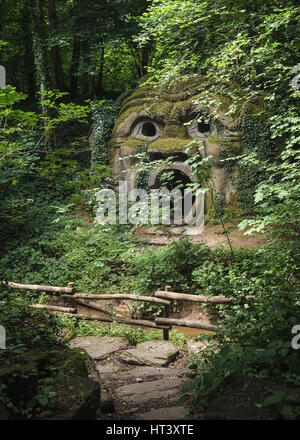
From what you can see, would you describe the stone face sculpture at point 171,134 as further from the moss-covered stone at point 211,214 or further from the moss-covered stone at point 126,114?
the moss-covered stone at point 211,214

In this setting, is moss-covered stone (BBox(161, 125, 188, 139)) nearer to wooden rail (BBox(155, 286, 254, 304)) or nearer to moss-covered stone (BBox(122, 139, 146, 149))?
moss-covered stone (BBox(122, 139, 146, 149))

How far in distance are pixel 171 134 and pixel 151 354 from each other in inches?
351

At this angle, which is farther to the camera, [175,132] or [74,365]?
[175,132]

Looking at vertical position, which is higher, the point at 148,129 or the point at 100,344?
the point at 148,129

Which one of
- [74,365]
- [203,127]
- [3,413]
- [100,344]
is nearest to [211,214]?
[203,127]

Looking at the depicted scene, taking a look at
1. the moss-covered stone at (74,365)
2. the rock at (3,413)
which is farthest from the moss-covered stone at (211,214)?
the rock at (3,413)

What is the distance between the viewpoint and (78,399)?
2.52 m

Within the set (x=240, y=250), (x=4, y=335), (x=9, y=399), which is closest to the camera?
(x=9, y=399)

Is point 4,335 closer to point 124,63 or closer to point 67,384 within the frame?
point 67,384

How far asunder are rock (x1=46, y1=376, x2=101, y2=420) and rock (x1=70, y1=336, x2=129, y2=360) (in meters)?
2.67

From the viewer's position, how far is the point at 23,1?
62.1 ft

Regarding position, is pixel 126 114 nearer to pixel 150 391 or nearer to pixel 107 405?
pixel 150 391
